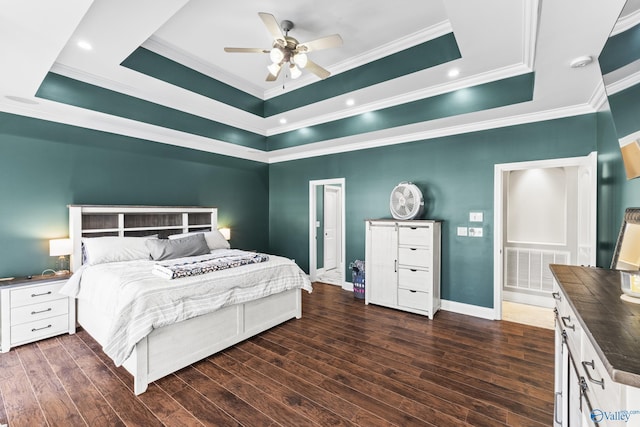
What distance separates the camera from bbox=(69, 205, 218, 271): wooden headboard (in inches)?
130

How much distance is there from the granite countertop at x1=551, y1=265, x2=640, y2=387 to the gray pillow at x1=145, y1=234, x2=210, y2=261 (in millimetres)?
3670

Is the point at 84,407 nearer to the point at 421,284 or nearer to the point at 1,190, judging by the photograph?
the point at 1,190

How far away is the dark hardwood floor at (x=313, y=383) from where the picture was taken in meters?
1.89

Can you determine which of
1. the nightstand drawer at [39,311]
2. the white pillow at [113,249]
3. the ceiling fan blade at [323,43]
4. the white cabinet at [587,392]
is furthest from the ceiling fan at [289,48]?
the nightstand drawer at [39,311]

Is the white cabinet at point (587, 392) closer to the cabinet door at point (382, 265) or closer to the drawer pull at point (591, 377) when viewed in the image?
the drawer pull at point (591, 377)

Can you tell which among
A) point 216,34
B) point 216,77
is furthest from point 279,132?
point 216,34

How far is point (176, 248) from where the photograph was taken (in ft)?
11.6

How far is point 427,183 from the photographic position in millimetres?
3996

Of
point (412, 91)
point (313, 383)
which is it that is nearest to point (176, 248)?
point (313, 383)

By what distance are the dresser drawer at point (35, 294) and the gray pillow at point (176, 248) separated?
922 mm

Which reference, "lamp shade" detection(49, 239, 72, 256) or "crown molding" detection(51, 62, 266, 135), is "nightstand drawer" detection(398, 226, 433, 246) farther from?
"lamp shade" detection(49, 239, 72, 256)

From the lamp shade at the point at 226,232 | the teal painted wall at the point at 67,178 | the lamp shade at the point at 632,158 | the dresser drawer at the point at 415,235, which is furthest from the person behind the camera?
the lamp shade at the point at 226,232

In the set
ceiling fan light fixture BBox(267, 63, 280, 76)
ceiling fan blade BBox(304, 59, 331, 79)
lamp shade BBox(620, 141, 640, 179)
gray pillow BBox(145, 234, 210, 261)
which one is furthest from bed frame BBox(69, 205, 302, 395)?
lamp shade BBox(620, 141, 640, 179)

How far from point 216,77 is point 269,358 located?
326 centimetres
